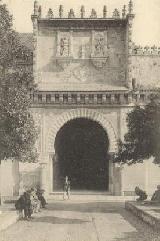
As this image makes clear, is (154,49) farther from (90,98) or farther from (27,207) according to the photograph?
(27,207)

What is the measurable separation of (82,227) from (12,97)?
480 cm

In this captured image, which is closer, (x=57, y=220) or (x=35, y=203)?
(x=57, y=220)

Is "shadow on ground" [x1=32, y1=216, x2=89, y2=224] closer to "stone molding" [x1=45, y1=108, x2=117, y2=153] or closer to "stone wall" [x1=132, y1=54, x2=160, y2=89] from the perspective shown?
"stone molding" [x1=45, y1=108, x2=117, y2=153]

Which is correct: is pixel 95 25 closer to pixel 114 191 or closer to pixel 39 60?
pixel 39 60

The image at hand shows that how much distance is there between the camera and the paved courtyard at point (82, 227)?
12.8m

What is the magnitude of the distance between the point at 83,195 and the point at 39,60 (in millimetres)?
6656

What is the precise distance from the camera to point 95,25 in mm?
27578

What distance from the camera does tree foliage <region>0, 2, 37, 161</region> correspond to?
1736 cm

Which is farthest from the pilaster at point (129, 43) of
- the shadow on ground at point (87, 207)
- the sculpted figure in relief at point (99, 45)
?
the shadow on ground at point (87, 207)

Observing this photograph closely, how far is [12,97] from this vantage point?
17.6m

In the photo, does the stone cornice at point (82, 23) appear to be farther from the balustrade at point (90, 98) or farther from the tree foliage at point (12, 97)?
the tree foliage at point (12, 97)

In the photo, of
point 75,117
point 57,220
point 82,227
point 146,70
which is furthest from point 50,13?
point 82,227

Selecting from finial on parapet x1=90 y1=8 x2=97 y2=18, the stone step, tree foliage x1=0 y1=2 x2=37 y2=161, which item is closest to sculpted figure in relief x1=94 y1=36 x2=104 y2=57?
finial on parapet x1=90 y1=8 x2=97 y2=18

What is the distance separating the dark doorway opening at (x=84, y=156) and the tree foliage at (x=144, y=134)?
36.9ft
